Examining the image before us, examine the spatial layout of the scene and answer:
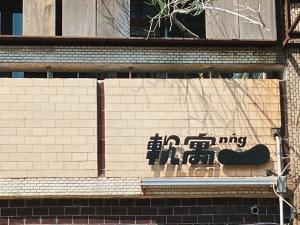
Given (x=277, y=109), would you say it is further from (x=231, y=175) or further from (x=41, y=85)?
(x=41, y=85)

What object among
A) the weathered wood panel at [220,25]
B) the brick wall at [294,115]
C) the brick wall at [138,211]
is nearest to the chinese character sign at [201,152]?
the brick wall at [294,115]

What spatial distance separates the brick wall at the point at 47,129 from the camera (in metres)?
17.1

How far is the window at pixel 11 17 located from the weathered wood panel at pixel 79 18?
4.99 feet

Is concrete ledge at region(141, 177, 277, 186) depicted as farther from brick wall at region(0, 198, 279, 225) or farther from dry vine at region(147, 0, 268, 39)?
dry vine at region(147, 0, 268, 39)

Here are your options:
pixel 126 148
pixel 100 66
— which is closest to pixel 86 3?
pixel 100 66

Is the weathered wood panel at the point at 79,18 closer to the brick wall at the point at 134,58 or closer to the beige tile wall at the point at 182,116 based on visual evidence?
the brick wall at the point at 134,58

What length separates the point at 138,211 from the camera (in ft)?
56.9

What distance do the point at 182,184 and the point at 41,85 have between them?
4301mm

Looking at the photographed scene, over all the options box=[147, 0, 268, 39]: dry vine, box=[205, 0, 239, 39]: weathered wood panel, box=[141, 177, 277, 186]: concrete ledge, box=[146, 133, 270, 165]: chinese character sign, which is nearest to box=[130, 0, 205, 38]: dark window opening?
box=[147, 0, 268, 39]: dry vine

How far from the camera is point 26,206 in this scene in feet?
56.3

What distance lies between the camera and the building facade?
17.2 metres

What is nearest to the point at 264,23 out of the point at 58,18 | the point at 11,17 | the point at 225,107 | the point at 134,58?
the point at 225,107

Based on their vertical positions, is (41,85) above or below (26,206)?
above

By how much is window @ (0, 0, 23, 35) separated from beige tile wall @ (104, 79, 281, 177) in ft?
10.3
